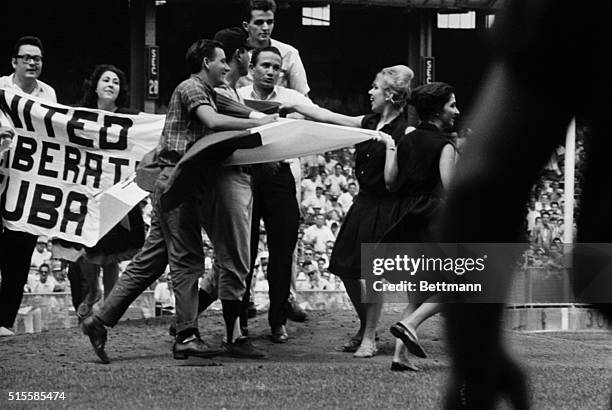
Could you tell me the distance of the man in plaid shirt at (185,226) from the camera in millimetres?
4859

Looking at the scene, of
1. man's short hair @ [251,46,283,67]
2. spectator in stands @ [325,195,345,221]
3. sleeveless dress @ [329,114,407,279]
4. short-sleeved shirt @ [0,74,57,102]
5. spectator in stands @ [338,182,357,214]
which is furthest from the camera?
spectator in stands @ [338,182,357,214]

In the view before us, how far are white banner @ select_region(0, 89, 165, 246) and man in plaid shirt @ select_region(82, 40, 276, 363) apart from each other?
3.36 ft

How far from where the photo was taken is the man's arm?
15.7ft

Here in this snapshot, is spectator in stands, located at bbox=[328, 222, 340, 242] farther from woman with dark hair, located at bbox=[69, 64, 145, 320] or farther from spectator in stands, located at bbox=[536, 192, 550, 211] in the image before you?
spectator in stands, located at bbox=[536, 192, 550, 211]

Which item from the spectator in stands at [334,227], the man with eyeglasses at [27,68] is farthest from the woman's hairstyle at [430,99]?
the spectator in stands at [334,227]

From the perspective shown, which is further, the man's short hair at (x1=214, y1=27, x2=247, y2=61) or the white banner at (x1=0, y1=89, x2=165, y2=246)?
the white banner at (x1=0, y1=89, x2=165, y2=246)

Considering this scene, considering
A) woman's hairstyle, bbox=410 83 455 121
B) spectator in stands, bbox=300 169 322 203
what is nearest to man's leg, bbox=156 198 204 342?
woman's hairstyle, bbox=410 83 455 121

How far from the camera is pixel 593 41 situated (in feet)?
3.56

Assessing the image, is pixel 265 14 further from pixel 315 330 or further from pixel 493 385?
pixel 493 385

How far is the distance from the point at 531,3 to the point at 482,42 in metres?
0.08

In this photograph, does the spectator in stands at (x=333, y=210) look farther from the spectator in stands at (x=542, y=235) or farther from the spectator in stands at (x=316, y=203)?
the spectator in stands at (x=542, y=235)

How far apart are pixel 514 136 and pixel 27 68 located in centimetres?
549

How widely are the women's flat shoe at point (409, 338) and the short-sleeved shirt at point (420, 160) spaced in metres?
0.65

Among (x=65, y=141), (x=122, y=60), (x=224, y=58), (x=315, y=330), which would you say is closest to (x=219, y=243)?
(x=224, y=58)
